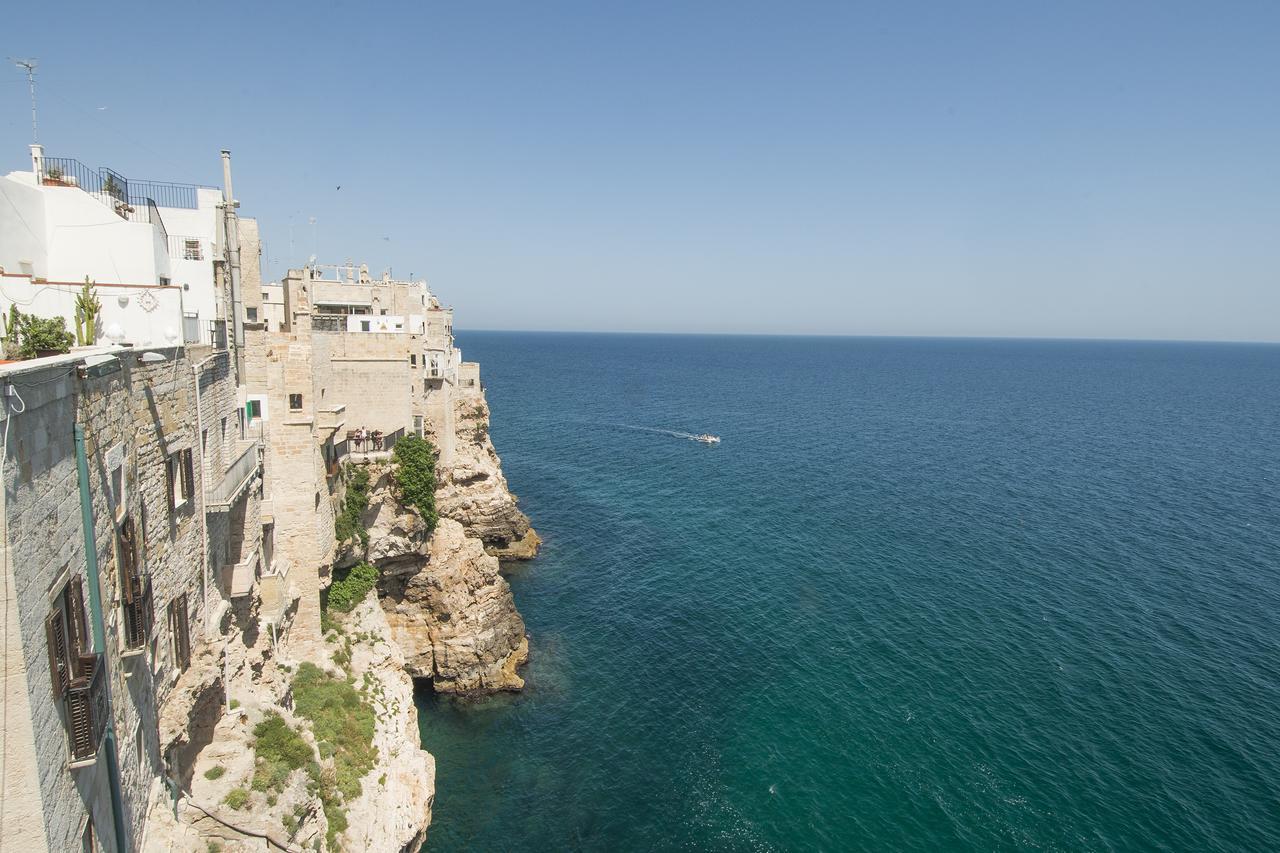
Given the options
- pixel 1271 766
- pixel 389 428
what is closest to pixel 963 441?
pixel 1271 766

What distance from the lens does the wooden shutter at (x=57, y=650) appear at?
970 centimetres

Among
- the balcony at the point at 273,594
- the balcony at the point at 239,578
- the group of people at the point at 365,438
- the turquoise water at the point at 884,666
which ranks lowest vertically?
the turquoise water at the point at 884,666

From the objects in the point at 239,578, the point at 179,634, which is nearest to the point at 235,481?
the point at 239,578

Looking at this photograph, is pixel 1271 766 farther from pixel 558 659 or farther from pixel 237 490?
pixel 237 490

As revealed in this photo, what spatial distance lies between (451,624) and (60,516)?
1222 inches

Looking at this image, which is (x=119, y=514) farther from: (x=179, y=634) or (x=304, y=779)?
(x=304, y=779)

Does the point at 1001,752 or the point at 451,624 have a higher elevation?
the point at 451,624

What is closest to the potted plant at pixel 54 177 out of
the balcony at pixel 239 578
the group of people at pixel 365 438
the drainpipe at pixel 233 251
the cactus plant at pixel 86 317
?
the drainpipe at pixel 233 251

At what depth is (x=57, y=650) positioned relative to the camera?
9898 mm

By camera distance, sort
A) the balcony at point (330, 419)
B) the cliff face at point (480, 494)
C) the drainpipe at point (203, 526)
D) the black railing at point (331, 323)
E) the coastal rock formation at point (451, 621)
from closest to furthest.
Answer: the drainpipe at point (203, 526) → the balcony at point (330, 419) → the coastal rock formation at point (451, 621) → the black railing at point (331, 323) → the cliff face at point (480, 494)

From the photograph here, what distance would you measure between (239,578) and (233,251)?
1202cm

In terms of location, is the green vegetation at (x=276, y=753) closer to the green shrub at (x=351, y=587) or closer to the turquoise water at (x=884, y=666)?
the turquoise water at (x=884, y=666)

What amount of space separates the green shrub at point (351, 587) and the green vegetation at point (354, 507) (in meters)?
1.32

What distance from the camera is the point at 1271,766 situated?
32125mm
